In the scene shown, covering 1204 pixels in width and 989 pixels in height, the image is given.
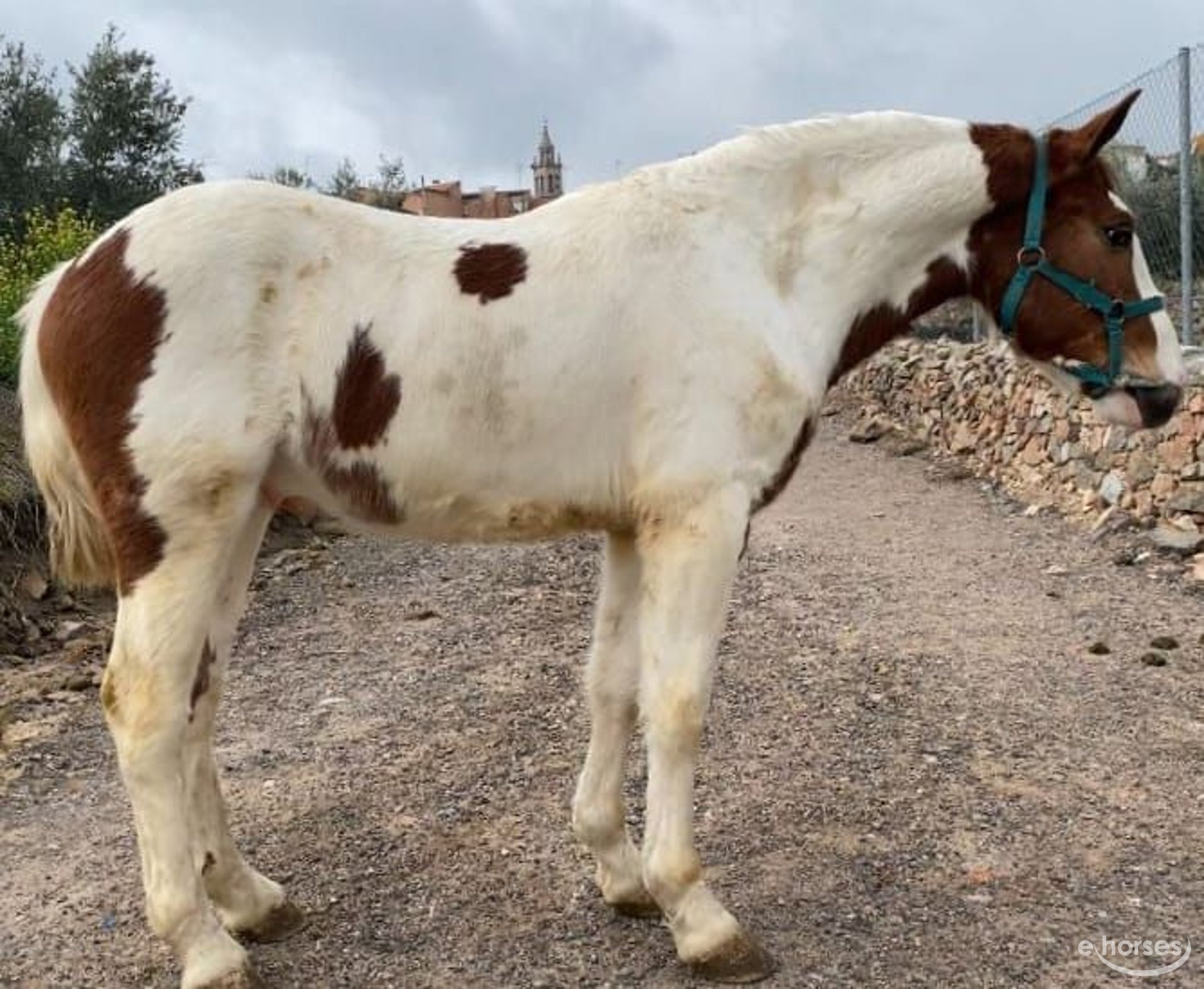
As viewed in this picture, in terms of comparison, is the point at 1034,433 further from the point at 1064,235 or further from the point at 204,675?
the point at 204,675

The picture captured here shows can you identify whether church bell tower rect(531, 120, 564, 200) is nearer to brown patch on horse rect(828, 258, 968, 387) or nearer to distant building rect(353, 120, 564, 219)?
distant building rect(353, 120, 564, 219)

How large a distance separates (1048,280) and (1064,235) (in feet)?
0.45

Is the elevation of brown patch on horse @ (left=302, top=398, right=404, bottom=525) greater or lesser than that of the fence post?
lesser

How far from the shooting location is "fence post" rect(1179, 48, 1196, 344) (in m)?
8.47

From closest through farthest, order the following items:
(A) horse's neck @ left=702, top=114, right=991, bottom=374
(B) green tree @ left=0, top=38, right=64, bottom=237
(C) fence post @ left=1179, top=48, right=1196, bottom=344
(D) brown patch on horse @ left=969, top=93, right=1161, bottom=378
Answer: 1. (A) horse's neck @ left=702, top=114, right=991, bottom=374
2. (D) brown patch on horse @ left=969, top=93, right=1161, bottom=378
3. (C) fence post @ left=1179, top=48, right=1196, bottom=344
4. (B) green tree @ left=0, top=38, right=64, bottom=237

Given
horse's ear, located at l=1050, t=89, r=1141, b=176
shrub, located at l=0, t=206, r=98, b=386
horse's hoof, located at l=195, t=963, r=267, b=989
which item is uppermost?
shrub, located at l=0, t=206, r=98, b=386

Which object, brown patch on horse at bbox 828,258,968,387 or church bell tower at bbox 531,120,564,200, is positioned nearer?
brown patch on horse at bbox 828,258,968,387

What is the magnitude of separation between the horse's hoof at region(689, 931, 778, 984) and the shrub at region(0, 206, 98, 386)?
792 centimetres

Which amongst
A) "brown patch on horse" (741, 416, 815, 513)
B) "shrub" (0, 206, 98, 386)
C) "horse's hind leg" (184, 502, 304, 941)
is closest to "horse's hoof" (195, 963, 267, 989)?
"horse's hind leg" (184, 502, 304, 941)

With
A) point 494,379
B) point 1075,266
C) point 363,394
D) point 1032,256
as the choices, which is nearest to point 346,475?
point 363,394

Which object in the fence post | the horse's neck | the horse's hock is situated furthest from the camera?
the fence post

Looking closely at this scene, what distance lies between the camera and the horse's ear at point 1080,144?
3.26 meters

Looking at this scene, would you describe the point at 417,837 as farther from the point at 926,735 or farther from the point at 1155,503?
the point at 1155,503

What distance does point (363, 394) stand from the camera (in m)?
2.90
